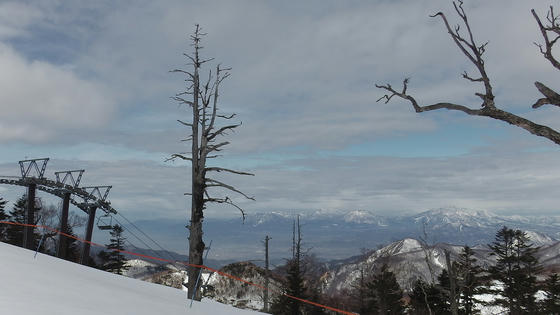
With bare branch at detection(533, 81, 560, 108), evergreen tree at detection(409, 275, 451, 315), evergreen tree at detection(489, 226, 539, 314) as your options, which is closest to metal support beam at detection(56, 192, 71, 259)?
evergreen tree at detection(409, 275, 451, 315)

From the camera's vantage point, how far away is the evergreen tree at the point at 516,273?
37.0 meters

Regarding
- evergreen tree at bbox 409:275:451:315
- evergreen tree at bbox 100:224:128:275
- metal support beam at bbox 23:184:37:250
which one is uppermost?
metal support beam at bbox 23:184:37:250

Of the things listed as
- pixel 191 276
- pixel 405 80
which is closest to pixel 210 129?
pixel 191 276

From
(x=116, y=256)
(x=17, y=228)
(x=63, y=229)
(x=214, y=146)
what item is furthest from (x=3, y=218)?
(x=214, y=146)

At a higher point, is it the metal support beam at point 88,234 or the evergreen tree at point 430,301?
the metal support beam at point 88,234

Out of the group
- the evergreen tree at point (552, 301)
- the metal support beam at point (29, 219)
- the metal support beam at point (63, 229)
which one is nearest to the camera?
the metal support beam at point (29, 219)

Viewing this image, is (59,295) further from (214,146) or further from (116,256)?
(116,256)

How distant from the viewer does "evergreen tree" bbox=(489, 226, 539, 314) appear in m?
37.0

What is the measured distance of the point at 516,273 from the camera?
3738 cm

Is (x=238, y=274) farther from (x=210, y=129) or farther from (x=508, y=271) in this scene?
(x=210, y=129)

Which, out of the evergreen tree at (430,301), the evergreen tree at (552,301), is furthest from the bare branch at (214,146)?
the evergreen tree at (552,301)

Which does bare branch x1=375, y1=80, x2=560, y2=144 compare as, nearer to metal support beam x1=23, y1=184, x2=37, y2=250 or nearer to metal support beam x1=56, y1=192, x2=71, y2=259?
metal support beam x1=23, y1=184, x2=37, y2=250

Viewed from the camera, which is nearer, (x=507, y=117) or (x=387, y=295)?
(x=507, y=117)

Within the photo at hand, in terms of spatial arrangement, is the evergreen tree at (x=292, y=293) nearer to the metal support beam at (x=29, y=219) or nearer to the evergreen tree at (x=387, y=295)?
the evergreen tree at (x=387, y=295)
